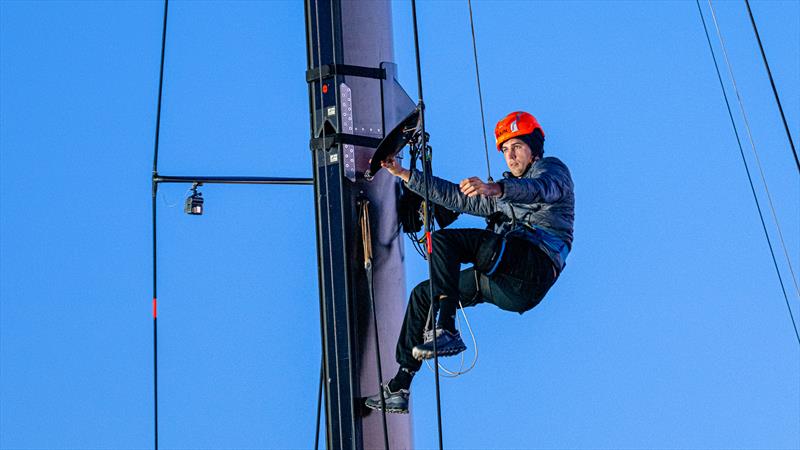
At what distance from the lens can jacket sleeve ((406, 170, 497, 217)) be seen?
5.68 meters

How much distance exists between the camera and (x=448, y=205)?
6070 millimetres

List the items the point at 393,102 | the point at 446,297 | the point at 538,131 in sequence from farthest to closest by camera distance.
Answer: the point at 538,131 < the point at 393,102 < the point at 446,297

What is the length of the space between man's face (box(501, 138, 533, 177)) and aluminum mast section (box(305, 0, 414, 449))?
653 mm

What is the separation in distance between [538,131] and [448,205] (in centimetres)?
65

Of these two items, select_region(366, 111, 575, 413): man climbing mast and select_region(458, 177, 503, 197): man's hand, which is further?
select_region(366, 111, 575, 413): man climbing mast

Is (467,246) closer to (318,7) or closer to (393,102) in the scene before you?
(393,102)

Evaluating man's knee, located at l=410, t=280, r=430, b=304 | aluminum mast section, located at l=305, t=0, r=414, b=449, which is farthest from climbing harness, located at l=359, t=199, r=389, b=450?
man's knee, located at l=410, t=280, r=430, b=304

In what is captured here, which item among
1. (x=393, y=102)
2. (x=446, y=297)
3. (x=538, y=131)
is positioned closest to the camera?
(x=446, y=297)

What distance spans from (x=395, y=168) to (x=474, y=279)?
2.30ft

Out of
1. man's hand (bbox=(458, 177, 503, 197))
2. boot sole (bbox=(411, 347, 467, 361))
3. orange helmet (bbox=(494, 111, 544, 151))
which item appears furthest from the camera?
orange helmet (bbox=(494, 111, 544, 151))

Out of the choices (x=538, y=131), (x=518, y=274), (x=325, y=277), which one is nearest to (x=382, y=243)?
(x=325, y=277)

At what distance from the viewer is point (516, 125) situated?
611 cm

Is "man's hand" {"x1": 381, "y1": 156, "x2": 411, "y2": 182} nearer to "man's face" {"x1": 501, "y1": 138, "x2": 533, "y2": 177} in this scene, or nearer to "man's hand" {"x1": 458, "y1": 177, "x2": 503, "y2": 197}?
"man's hand" {"x1": 458, "y1": 177, "x2": 503, "y2": 197}

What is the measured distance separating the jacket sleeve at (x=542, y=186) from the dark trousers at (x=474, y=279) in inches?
10.0
